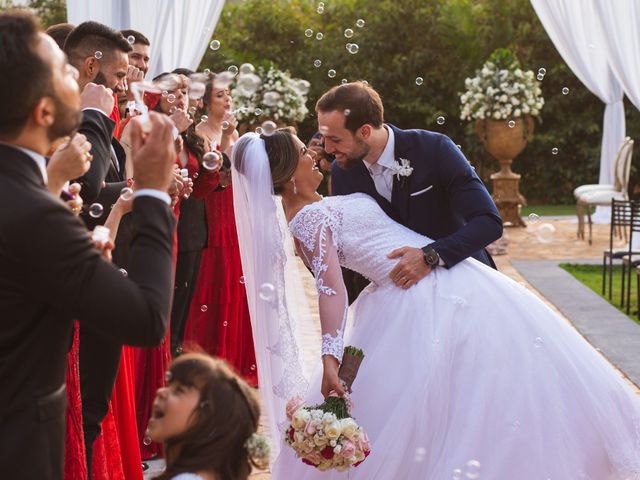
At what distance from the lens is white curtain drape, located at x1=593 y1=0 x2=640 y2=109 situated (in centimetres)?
1102

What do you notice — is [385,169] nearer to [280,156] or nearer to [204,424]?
[280,156]

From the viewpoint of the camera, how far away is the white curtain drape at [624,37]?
11016 millimetres

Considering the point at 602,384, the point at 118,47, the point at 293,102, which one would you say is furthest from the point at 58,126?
the point at 293,102

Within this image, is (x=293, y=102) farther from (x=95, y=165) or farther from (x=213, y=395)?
(x=213, y=395)

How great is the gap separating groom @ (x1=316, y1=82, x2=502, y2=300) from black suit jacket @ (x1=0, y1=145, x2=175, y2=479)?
163 centimetres

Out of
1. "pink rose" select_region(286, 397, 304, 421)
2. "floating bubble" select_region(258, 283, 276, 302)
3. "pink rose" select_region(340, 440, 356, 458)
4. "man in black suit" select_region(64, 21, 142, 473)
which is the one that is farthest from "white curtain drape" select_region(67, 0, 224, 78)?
"pink rose" select_region(340, 440, 356, 458)

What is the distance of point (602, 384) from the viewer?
10.9 feet

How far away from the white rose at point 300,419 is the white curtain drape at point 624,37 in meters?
9.20

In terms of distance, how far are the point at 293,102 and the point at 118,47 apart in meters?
8.68

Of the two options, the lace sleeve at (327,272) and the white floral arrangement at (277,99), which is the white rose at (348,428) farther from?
the white floral arrangement at (277,99)

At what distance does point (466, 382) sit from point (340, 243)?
0.62 m

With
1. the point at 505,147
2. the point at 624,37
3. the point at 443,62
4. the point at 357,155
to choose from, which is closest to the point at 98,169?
the point at 357,155

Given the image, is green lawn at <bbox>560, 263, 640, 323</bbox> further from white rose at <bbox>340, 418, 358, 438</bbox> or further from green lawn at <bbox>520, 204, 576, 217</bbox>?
green lawn at <bbox>520, 204, 576, 217</bbox>

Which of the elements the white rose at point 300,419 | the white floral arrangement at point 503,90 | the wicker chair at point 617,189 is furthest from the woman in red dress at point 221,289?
the white floral arrangement at point 503,90
